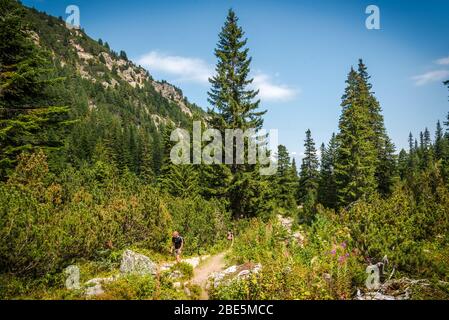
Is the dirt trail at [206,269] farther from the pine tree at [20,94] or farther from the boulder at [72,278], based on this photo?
the pine tree at [20,94]

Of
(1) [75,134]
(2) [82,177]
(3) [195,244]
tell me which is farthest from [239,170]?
(1) [75,134]

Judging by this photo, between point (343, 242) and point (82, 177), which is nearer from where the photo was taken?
point (343, 242)

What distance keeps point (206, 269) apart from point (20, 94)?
14460mm

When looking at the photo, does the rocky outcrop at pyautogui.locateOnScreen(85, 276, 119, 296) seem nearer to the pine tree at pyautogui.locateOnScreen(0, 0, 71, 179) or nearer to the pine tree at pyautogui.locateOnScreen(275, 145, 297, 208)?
the pine tree at pyautogui.locateOnScreen(0, 0, 71, 179)

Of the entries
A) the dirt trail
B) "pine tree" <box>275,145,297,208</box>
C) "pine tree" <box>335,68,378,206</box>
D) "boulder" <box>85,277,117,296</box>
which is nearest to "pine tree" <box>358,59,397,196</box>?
→ "pine tree" <box>335,68,378,206</box>

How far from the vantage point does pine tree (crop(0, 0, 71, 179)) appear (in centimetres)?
1498

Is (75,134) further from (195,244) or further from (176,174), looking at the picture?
(195,244)

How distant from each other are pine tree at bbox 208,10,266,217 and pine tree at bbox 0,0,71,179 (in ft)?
35.3

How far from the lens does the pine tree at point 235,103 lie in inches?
858

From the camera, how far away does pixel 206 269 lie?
39.2ft

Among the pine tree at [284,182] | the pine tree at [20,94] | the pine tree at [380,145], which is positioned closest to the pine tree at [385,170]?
the pine tree at [380,145]

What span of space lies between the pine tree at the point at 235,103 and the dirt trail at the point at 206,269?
7811 mm

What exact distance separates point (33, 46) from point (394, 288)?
20.9m
